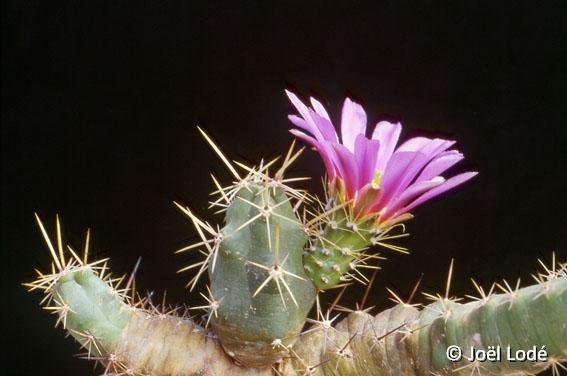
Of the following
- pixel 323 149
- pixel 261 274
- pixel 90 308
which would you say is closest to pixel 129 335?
pixel 90 308

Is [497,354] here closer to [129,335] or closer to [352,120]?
[352,120]

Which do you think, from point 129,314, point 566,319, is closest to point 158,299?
point 129,314

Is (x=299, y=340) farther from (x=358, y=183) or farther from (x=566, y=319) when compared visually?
(x=566, y=319)

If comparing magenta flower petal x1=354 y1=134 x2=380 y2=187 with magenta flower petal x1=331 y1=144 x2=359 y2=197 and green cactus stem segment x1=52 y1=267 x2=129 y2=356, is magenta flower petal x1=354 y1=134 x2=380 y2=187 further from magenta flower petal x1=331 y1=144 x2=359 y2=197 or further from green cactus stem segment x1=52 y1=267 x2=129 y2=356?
green cactus stem segment x1=52 y1=267 x2=129 y2=356

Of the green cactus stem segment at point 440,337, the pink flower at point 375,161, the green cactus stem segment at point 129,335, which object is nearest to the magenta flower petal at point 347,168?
the pink flower at point 375,161

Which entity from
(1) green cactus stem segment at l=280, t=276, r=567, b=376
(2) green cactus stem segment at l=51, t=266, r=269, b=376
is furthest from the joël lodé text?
(2) green cactus stem segment at l=51, t=266, r=269, b=376
